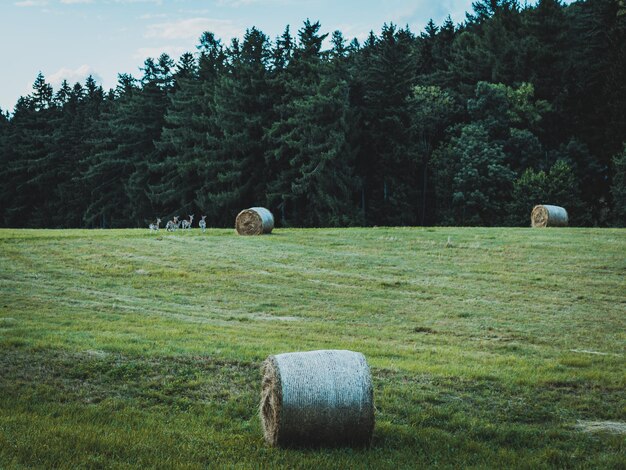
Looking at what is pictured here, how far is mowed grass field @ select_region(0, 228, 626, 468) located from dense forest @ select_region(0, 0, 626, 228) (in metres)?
31.5

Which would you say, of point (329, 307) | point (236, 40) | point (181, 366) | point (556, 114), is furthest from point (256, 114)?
point (181, 366)

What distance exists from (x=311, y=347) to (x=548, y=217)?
102ft

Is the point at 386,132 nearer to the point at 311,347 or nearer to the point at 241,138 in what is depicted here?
the point at 241,138

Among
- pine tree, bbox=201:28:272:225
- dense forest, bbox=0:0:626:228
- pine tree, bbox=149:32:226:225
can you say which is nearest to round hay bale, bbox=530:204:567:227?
dense forest, bbox=0:0:626:228

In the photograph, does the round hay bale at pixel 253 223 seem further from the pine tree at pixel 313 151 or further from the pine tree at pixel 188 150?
the pine tree at pixel 188 150

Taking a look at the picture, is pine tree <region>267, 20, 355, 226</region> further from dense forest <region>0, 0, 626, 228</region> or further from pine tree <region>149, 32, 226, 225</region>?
pine tree <region>149, 32, 226, 225</region>

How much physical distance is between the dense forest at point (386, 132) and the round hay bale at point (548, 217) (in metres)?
15.8

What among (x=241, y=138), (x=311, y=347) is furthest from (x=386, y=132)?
(x=311, y=347)

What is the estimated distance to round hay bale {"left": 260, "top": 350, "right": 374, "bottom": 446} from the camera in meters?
8.69

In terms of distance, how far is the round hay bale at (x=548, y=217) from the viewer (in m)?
41.7

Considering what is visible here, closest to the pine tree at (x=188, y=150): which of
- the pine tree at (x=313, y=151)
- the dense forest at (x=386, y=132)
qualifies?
the dense forest at (x=386, y=132)

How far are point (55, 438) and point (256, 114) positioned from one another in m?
63.9

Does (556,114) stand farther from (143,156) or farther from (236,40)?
(143,156)

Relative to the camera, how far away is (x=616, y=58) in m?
63.9
